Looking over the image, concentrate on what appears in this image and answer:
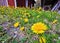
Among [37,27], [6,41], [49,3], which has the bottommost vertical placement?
[49,3]

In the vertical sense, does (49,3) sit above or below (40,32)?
below

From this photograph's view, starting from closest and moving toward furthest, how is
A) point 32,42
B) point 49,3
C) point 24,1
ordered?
point 32,42 → point 24,1 → point 49,3

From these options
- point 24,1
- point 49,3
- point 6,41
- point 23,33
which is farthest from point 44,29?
point 49,3

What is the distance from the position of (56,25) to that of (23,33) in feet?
1.61

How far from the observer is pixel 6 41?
2525 millimetres

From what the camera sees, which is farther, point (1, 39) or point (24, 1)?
point (24, 1)

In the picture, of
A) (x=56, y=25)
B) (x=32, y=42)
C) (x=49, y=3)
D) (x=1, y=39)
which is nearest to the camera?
(x=32, y=42)

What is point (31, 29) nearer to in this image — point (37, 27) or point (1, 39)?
point (37, 27)

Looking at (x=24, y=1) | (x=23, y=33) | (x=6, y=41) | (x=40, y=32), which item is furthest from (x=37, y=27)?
→ (x=24, y=1)

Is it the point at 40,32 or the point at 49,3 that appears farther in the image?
the point at 49,3

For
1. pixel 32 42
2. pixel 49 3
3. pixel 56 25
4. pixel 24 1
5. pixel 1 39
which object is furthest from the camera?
pixel 49 3

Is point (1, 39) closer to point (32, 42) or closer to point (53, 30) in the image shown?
point (32, 42)

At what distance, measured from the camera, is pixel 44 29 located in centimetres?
248

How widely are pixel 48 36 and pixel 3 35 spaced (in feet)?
1.90
